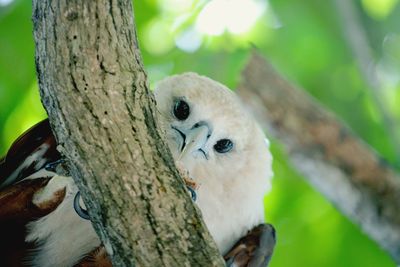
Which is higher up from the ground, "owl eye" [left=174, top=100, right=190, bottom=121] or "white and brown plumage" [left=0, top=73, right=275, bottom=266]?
"owl eye" [left=174, top=100, right=190, bottom=121]

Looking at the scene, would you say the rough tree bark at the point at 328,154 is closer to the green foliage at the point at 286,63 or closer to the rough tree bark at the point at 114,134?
the green foliage at the point at 286,63

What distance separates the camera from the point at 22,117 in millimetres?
5586

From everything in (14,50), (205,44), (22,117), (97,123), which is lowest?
(97,123)

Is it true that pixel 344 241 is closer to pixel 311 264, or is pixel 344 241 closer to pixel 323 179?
pixel 311 264

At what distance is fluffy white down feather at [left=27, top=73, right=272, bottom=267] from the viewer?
13.7 ft

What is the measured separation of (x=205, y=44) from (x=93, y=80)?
3447mm

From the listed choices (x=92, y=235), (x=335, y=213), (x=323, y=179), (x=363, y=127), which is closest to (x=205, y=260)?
(x=92, y=235)

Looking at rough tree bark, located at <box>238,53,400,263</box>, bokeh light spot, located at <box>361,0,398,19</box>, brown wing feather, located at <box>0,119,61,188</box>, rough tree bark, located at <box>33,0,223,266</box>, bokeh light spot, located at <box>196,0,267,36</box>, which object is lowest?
rough tree bark, located at <box>33,0,223,266</box>

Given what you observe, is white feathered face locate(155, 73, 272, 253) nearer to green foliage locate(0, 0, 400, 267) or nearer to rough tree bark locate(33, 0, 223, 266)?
rough tree bark locate(33, 0, 223, 266)

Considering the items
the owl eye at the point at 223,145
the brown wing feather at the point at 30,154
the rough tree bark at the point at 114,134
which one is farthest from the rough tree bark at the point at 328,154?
the rough tree bark at the point at 114,134

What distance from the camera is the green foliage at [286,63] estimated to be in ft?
18.8

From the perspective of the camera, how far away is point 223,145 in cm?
442

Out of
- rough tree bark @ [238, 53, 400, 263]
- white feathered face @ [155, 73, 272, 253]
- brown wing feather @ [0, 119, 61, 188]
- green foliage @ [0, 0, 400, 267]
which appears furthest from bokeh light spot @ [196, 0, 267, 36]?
brown wing feather @ [0, 119, 61, 188]

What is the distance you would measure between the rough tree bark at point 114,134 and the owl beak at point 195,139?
0.94 m
